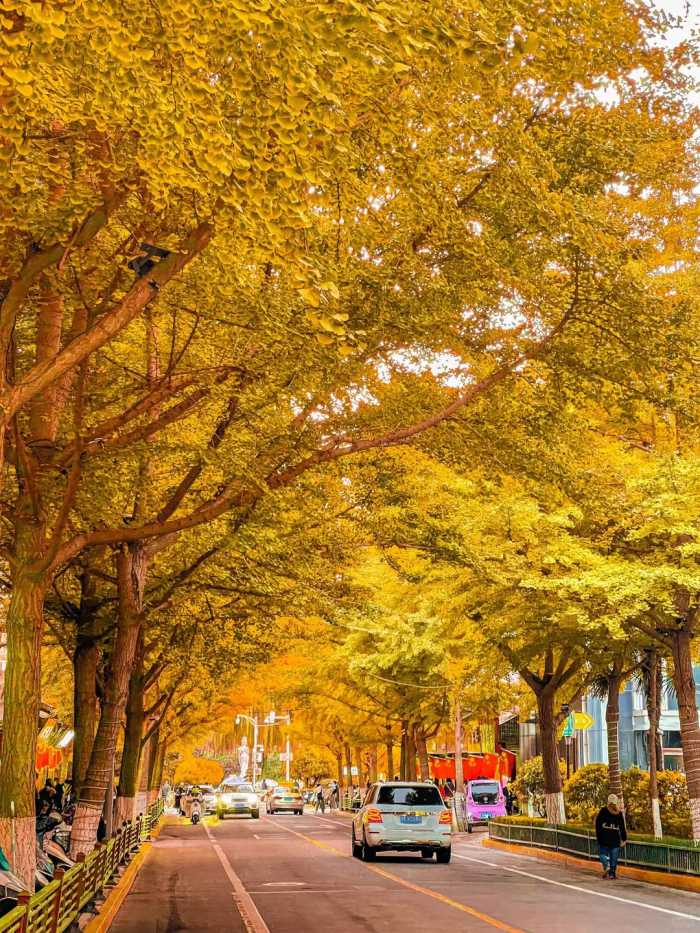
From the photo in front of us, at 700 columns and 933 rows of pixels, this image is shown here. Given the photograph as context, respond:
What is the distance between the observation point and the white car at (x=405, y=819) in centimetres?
2555

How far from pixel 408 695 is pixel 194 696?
14252mm

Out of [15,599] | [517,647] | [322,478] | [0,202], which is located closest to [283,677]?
[517,647]

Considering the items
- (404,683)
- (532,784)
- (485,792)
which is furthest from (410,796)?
(485,792)

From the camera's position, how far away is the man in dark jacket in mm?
21562

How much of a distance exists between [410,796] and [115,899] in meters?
9.93

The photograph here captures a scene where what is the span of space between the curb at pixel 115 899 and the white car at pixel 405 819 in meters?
5.30

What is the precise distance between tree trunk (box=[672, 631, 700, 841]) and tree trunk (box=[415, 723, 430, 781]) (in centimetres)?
2969

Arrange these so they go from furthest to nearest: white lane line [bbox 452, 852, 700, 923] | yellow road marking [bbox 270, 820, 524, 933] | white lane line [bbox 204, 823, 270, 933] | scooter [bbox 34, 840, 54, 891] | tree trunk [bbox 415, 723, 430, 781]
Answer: tree trunk [bbox 415, 723, 430, 781], white lane line [bbox 452, 852, 700, 923], white lane line [bbox 204, 823, 270, 933], yellow road marking [bbox 270, 820, 524, 933], scooter [bbox 34, 840, 54, 891]

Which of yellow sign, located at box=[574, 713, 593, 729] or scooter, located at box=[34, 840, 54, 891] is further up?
yellow sign, located at box=[574, 713, 593, 729]

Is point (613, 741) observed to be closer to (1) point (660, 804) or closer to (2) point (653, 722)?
(1) point (660, 804)

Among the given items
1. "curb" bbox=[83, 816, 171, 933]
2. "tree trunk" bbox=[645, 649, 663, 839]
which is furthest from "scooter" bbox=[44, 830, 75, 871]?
"tree trunk" bbox=[645, 649, 663, 839]

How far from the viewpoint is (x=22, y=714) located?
1275 cm

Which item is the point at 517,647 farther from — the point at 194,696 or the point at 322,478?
the point at 194,696

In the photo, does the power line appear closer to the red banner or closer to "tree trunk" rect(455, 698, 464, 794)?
"tree trunk" rect(455, 698, 464, 794)
